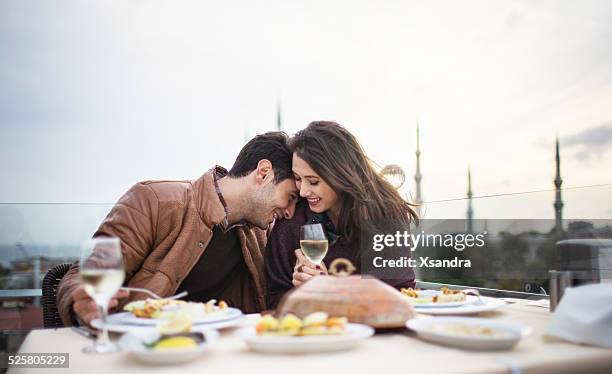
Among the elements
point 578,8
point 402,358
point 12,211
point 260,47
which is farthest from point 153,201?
point 578,8

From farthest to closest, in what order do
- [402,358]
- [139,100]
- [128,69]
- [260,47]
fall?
[260,47]
[139,100]
[128,69]
[402,358]

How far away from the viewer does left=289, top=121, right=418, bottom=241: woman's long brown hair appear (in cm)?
278

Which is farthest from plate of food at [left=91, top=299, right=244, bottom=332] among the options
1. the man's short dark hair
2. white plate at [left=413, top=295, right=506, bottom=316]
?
the man's short dark hair

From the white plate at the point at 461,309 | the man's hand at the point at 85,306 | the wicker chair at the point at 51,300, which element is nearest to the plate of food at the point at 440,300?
the white plate at the point at 461,309

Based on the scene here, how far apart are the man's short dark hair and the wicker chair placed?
3.13ft

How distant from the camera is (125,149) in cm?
1045

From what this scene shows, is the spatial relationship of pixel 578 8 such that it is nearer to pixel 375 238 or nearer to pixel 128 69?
pixel 128 69

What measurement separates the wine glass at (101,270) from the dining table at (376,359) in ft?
0.19

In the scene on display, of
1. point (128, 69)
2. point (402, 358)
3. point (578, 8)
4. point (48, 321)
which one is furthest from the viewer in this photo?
point (578, 8)

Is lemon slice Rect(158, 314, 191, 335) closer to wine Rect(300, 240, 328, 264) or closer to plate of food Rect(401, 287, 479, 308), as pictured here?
wine Rect(300, 240, 328, 264)

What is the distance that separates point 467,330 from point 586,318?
279mm

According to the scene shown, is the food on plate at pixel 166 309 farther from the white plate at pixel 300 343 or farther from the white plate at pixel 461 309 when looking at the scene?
the white plate at pixel 461 309

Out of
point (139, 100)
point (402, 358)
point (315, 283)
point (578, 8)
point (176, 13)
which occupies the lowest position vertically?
point (402, 358)

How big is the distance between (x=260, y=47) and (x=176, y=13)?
367cm
